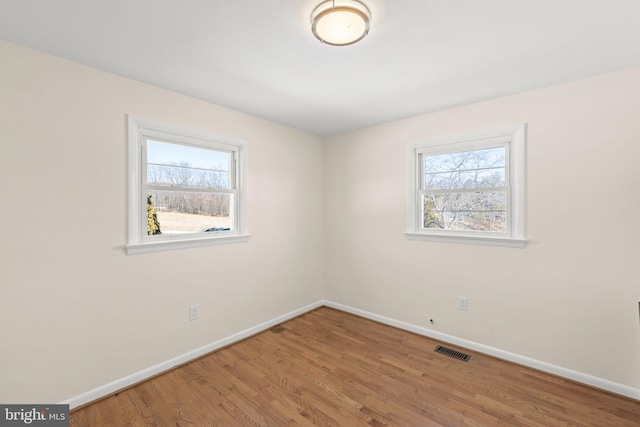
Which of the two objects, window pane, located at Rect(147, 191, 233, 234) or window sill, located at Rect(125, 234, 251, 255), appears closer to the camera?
window sill, located at Rect(125, 234, 251, 255)

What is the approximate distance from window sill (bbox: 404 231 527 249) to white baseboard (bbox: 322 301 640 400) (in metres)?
1.00

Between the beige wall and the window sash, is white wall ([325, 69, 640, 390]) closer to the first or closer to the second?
the beige wall

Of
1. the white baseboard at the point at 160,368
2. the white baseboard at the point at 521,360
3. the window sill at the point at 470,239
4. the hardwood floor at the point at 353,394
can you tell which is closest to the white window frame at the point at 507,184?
the window sill at the point at 470,239

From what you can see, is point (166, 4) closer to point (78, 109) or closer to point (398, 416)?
point (78, 109)

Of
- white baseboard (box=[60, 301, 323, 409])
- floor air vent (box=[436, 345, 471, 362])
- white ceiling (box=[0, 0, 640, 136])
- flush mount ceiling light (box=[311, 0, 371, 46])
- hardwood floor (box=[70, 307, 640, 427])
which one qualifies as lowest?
hardwood floor (box=[70, 307, 640, 427])

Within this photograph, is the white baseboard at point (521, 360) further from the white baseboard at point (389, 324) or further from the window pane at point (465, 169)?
the window pane at point (465, 169)

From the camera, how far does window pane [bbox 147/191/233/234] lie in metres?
2.50

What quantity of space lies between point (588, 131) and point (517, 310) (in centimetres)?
161

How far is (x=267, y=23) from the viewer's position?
1586 mm

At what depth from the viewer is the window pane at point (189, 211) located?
2498 millimetres

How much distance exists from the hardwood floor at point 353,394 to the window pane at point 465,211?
4.15 feet

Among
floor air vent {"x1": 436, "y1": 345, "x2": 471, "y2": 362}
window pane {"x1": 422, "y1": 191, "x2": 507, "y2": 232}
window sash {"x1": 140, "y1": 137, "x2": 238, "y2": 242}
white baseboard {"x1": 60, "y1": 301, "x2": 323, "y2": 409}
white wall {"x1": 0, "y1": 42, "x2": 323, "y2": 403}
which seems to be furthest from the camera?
window pane {"x1": 422, "y1": 191, "x2": 507, "y2": 232}

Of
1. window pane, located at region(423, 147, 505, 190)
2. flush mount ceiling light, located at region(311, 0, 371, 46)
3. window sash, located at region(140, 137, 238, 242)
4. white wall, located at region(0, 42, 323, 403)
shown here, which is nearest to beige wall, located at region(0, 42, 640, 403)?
white wall, located at region(0, 42, 323, 403)

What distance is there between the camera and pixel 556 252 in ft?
7.76
